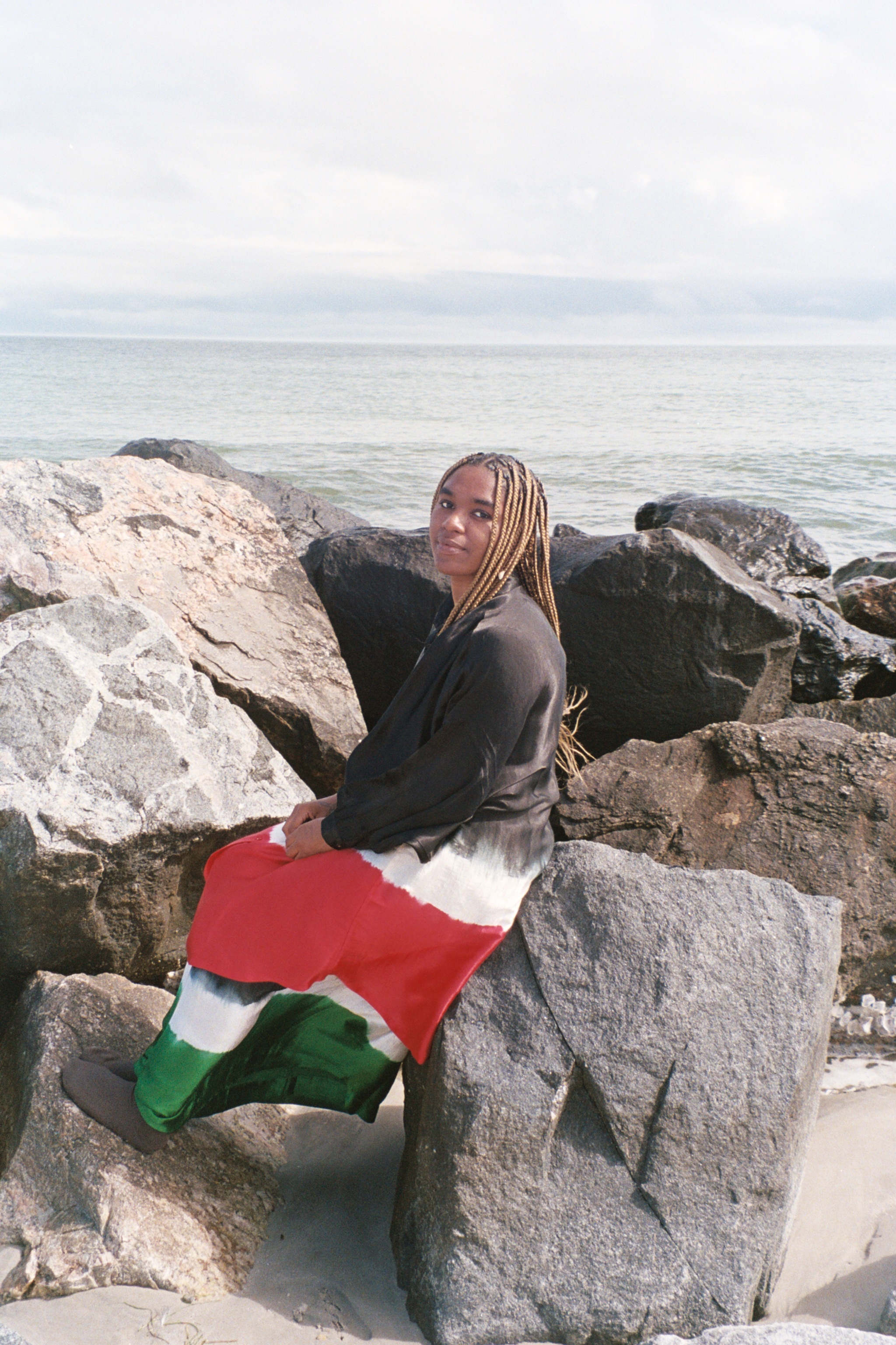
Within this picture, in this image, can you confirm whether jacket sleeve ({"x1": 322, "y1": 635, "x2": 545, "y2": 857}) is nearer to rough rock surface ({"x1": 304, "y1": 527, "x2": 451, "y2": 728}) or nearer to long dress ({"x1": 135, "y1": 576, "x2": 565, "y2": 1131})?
long dress ({"x1": 135, "y1": 576, "x2": 565, "y2": 1131})

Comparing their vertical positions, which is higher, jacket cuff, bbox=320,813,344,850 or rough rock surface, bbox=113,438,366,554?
rough rock surface, bbox=113,438,366,554

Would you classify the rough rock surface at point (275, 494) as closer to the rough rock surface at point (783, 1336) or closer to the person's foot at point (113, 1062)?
the person's foot at point (113, 1062)

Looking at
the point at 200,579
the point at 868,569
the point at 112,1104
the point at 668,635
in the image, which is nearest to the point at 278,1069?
→ the point at 112,1104

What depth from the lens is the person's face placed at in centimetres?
228

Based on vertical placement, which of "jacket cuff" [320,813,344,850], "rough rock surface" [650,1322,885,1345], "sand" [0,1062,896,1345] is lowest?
"sand" [0,1062,896,1345]

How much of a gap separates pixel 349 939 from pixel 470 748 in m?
0.48

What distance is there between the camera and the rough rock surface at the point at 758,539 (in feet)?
20.3

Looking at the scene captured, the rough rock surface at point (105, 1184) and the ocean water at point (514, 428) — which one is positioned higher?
the ocean water at point (514, 428)

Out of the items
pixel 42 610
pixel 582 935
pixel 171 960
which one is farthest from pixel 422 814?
pixel 42 610

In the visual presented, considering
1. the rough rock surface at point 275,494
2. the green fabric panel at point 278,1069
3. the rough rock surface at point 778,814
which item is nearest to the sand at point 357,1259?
the green fabric panel at point 278,1069

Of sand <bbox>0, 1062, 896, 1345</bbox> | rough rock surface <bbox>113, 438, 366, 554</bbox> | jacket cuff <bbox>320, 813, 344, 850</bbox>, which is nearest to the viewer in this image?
sand <bbox>0, 1062, 896, 1345</bbox>

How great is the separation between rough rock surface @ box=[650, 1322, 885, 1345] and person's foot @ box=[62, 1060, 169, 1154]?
1146 mm

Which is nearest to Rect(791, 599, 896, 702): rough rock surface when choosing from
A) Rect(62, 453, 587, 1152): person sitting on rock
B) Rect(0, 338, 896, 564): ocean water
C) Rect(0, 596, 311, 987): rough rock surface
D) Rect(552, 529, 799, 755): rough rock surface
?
Rect(552, 529, 799, 755): rough rock surface

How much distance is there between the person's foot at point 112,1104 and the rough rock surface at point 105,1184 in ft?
0.08
